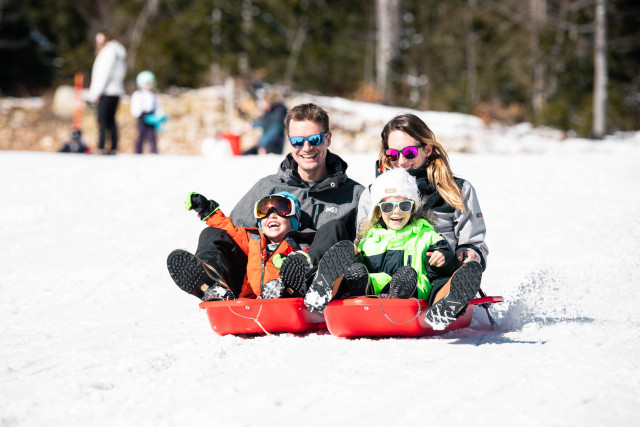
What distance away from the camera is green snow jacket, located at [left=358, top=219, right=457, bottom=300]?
11.1 feet

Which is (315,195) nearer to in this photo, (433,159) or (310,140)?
(310,140)

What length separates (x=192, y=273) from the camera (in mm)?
3436

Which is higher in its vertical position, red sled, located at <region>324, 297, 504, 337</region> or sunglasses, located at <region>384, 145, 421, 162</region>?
sunglasses, located at <region>384, 145, 421, 162</region>

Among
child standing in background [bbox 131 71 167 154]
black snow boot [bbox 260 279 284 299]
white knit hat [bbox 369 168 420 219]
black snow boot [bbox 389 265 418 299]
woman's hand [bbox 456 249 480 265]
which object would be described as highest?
child standing in background [bbox 131 71 167 154]

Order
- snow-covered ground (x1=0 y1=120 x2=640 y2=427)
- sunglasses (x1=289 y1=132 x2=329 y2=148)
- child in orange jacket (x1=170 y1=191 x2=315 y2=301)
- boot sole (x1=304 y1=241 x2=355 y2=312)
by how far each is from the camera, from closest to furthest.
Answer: snow-covered ground (x1=0 y1=120 x2=640 y2=427)
boot sole (x1=304 y1=241 x2=355 y2=312)
child in orange jacket (x1=170 y1=191 x2=315 y2=301)
sunglasses (x1=289 y1=132 x2=329 y2=148)

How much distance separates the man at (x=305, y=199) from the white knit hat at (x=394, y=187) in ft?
0.76

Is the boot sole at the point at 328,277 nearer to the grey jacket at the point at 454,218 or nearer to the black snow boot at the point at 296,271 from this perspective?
the black snow boot at the point at 296,271

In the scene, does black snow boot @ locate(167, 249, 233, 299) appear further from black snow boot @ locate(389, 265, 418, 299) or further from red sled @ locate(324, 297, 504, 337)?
black snow boot @ locate(389, 265, 418, 299)

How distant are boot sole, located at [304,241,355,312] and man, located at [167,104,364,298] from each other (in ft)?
1.00

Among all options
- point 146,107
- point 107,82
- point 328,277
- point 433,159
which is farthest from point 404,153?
point 146,107

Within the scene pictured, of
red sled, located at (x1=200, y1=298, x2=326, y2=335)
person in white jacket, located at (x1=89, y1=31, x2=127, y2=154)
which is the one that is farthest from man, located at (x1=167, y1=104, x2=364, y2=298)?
person in white jacket, located at (x1=89, y1=31, x2=127, y2=154)

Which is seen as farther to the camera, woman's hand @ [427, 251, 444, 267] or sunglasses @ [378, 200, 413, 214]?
sunglasses @ [378, 200, 413, 214]

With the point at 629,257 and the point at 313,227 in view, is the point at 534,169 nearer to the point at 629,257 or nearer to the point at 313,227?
the point at 629,257

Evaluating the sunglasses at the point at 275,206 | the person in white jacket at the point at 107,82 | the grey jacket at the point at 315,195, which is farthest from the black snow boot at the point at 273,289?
the person in white jacket at the point at 107,82
